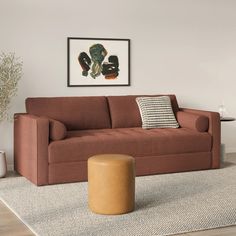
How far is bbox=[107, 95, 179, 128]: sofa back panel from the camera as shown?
666 cm

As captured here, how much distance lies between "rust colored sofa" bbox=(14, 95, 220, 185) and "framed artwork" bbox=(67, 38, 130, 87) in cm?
29

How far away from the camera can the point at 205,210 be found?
4.56 meters

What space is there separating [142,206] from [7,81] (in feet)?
7.67

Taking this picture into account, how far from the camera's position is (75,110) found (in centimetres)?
647

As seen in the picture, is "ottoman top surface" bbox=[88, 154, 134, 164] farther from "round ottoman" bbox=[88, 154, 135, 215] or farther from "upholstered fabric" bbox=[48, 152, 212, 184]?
"upholstered fabric" bbox=[48, 152, 212, 184]

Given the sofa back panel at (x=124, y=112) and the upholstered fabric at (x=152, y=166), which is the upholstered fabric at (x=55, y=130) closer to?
the upholstered fabric at (x=152, y=166)

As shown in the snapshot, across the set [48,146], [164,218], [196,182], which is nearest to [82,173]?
[48,146]

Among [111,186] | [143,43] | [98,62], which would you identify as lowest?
[111,186]

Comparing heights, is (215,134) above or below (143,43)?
below

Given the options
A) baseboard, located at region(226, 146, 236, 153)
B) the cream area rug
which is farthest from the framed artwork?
baseboard, located at region(226, 146, 236, 153)

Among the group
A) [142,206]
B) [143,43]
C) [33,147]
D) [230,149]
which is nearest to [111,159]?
[142,206]

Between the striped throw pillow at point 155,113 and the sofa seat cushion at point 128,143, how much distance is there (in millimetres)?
124

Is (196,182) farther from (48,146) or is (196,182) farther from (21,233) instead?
(21,233)

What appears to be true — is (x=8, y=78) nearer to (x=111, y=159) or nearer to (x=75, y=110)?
(x=75, y=110)
